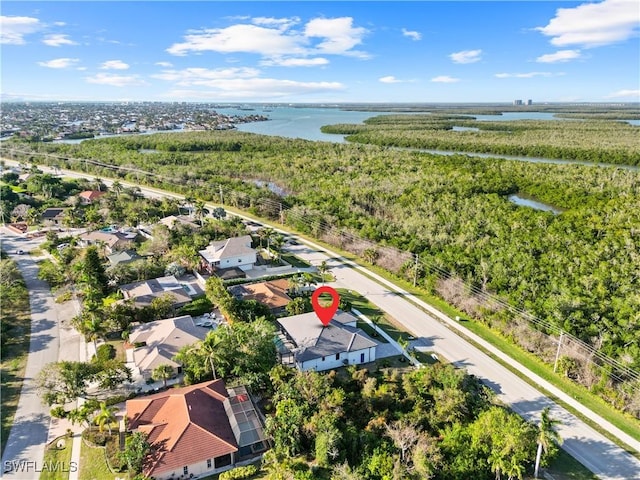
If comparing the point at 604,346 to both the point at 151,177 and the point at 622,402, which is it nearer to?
the point at 622,402

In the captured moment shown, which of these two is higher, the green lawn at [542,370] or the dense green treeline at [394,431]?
the dense green treeline at [394,431]

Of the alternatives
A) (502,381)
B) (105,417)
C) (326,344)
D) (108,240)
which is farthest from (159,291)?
(502,381)

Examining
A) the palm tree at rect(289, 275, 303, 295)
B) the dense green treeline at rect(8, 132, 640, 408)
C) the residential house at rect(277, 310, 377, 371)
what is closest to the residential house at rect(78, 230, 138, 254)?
the dense green treeline at rect(8, 132, 640, 408)

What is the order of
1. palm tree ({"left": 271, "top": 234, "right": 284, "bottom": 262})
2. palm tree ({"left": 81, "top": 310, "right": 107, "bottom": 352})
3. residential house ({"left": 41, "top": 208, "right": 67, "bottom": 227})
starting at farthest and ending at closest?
residential house ({"left": 41, "top": 208, "right": 67, "bottom": 227})
palm tree ({"left": 271, "top": 234, "right": 284, "bottom": 262})
palm tree ({"left": 81, "top": 310, "right": 107, "bottom": 352})

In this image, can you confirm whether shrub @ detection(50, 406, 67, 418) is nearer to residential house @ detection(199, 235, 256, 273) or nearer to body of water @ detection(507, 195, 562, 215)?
residential house @ detection(199, 235, 256, 273)

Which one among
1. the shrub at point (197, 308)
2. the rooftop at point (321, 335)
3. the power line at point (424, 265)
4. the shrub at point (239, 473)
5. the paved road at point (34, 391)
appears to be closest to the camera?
the shrub at point (239, 473)

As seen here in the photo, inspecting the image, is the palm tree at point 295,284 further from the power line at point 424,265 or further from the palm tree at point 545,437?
the palm tree at point 545,437

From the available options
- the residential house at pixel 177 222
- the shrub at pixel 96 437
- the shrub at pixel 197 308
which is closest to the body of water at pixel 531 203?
the residential house at pixel 177 222
